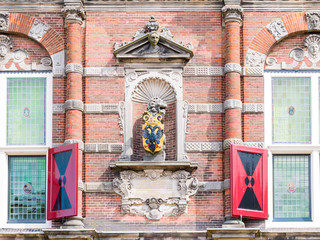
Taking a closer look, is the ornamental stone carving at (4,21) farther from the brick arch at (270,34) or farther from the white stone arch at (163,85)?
the brick arch at (270,34)

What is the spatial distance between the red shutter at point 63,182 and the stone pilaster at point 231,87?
11.2 ft

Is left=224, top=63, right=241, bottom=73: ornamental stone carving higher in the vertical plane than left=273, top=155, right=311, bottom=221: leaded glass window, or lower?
higher

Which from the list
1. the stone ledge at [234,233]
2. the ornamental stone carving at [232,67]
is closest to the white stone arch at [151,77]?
the ornamental stone carving at [232,67]

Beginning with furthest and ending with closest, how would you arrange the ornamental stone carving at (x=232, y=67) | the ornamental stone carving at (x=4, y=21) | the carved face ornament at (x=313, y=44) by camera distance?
1. the ornamental stone carving at (x=4, y=21)
2. the carved face ornament at (x=313, y=44)
3. the ornamental stone carving at (x=232, y=67)

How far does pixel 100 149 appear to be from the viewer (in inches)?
840

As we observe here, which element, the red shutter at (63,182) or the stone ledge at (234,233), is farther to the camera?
the red shutter at (63,182)

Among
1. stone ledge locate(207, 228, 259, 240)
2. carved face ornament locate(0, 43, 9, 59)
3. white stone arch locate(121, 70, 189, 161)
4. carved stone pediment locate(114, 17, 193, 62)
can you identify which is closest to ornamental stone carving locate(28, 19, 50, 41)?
carved face ornament locate(0, 43, 9, 59)

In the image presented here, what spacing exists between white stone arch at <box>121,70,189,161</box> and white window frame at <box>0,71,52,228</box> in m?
1.82

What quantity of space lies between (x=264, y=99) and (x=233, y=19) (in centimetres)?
202

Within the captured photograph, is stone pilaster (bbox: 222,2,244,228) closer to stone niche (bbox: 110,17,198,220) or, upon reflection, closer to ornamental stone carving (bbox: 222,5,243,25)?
ornamental stone carving (bbox: 222,5,243,25)

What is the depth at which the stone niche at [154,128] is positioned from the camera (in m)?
21.0

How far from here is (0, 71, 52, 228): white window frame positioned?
21234 millimetres

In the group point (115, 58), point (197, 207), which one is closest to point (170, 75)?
point (115, 58)

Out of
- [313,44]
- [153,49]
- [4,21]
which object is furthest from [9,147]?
[313,44]
